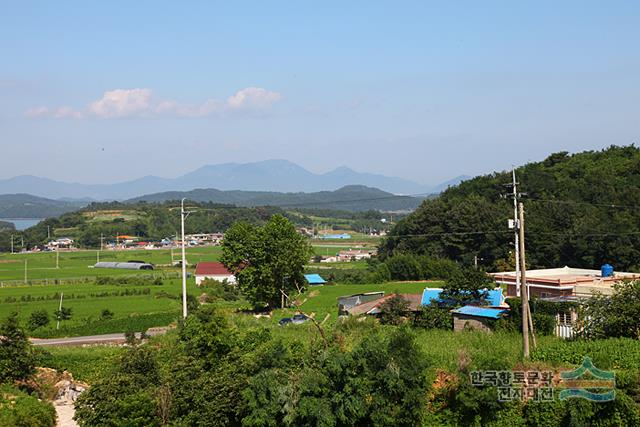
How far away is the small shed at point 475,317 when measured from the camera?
21.0 meters

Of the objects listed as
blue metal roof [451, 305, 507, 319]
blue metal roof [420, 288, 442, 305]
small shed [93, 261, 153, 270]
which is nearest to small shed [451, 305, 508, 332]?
blue metal roof [451, 305, 507, 319]

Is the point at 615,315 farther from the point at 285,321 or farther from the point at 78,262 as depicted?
the point at 78,262

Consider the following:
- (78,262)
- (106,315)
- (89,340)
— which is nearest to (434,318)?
(89,340)

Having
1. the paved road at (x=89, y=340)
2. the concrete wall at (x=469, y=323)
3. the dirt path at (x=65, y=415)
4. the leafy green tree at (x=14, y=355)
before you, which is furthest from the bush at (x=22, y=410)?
the concrete wall at (x=469, y=323)

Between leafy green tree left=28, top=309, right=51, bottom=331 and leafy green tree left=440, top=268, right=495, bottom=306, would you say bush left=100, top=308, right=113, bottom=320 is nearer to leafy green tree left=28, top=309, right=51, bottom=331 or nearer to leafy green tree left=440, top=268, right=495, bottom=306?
leafy green tree left=28, top=309, right=51, bottom=331

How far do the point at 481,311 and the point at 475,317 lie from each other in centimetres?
31

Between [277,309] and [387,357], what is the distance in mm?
20303

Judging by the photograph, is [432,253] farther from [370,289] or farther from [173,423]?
[173,423]

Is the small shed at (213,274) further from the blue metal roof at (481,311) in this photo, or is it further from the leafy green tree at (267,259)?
the blue metal roof at (481,311)

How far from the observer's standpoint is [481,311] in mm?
21531

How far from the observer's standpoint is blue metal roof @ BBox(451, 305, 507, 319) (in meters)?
21.0

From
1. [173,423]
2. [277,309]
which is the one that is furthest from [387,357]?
[277,309]

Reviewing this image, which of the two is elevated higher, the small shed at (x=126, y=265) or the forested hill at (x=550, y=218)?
the forested hill at (x=550, y=218)

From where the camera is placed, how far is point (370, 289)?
129 ft
